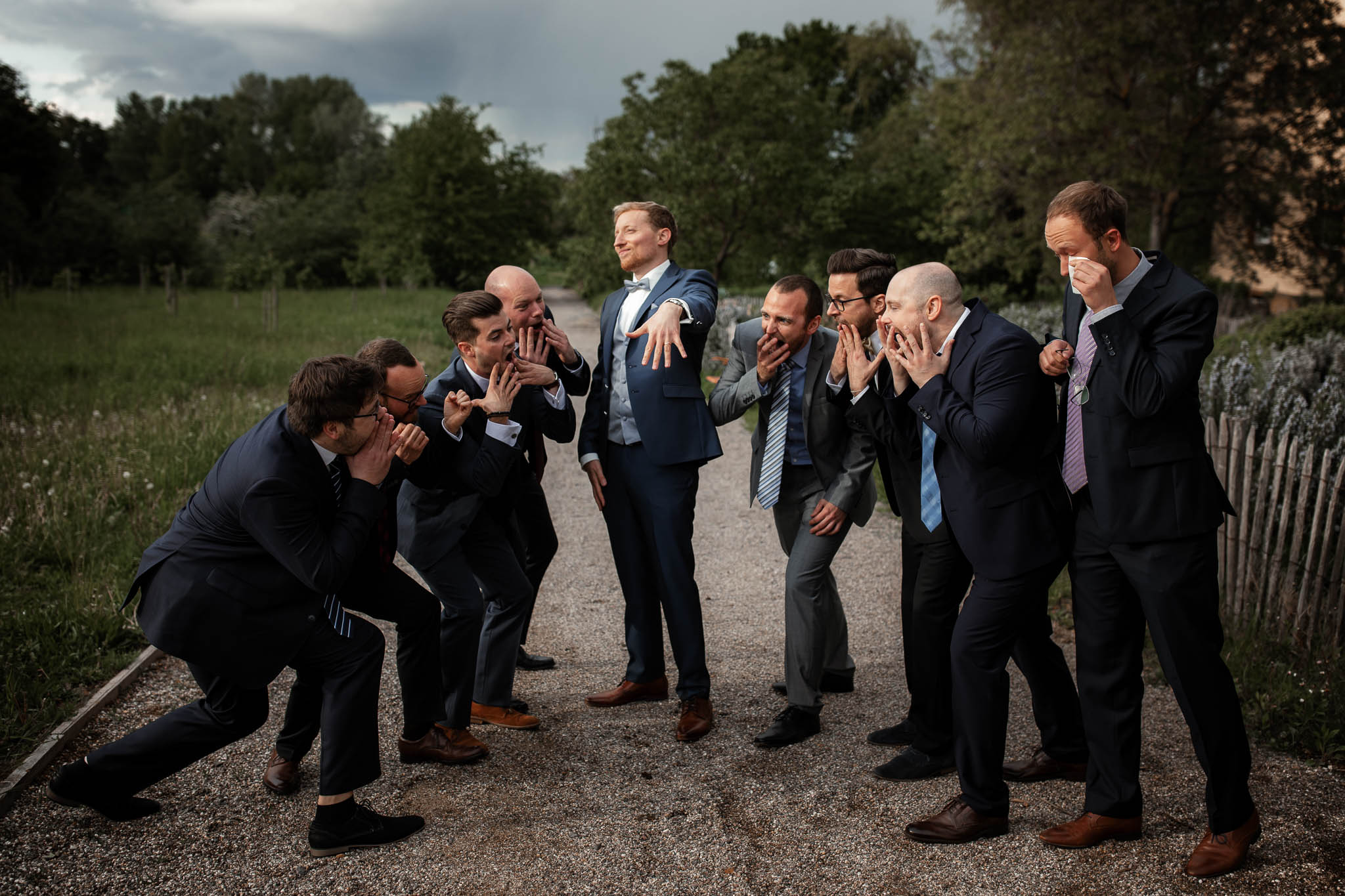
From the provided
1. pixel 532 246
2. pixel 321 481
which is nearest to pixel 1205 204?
pixel 321 481

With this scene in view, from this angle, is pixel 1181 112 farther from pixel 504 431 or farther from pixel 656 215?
pixel 504 431

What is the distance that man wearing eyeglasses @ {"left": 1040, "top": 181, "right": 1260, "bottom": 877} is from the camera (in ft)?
10.5

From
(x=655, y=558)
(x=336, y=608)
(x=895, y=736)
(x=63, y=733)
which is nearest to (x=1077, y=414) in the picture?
(x=895, y=736)

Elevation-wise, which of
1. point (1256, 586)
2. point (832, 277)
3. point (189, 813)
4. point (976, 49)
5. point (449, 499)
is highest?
point (976, 49)

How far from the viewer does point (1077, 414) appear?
3.56 m

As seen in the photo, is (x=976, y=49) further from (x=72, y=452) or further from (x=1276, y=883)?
(x=1276, y=883)

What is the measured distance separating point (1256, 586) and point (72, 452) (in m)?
8.63

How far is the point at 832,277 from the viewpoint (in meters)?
4.24

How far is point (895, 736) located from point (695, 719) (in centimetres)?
90

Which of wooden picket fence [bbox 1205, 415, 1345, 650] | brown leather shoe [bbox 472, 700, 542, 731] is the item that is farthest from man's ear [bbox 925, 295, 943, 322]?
wooden picket fence [bbox 1205, 415, 1345, 650]

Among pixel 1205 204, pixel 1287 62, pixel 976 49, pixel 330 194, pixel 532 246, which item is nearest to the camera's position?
pixel 1287 62

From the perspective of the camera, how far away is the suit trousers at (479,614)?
4273 millimetres

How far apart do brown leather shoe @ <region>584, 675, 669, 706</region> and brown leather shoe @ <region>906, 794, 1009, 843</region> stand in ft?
5.22

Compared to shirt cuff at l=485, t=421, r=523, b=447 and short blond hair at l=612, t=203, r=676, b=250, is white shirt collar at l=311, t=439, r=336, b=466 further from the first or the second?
short blond hair at l=612, t=203, r=676, b=250
